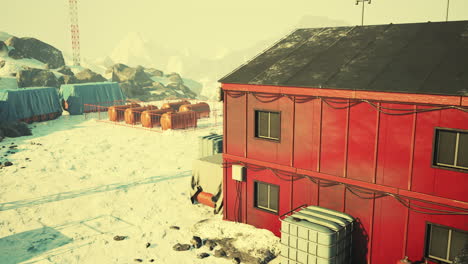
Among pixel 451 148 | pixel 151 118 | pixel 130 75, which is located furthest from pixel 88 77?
pixel 451 148

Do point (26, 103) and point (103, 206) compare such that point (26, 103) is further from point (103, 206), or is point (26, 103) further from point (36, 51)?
point (36, 51)

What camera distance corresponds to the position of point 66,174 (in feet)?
81.8

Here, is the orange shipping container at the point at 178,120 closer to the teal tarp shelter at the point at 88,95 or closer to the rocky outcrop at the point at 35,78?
the teal tarp shelter at the point at 88,95

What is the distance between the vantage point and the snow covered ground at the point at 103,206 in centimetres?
1491

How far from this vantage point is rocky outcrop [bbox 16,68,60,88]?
2633 inches

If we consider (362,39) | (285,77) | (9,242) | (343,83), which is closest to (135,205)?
(9,242)

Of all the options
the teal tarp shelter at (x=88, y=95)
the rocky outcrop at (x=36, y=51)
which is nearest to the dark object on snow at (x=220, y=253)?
the teal tarp shelter at (x=88, y=95)

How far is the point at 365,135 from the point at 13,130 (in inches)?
1399

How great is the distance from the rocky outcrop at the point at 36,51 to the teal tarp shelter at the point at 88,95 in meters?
34.2

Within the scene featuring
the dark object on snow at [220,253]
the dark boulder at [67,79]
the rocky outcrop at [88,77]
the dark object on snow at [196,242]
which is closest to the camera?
the dark object on snow at [220,253]

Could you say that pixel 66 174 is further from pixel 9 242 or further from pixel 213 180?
pixel 213 180

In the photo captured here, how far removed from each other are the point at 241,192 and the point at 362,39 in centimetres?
826

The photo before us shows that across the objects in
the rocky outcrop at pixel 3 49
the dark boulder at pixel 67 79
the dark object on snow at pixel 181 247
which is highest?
the rocky outcrop at pixel 3 49

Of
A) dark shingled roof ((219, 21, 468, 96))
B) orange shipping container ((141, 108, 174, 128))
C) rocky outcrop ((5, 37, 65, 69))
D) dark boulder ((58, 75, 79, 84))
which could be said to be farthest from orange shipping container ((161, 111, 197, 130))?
rocky outcrop ((5, 37, 65, 69))
